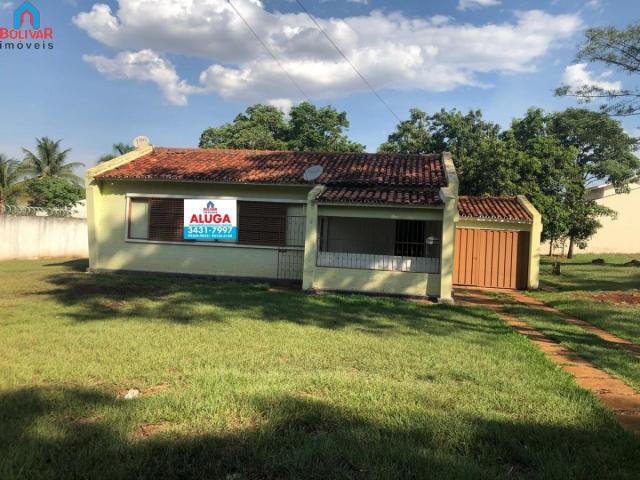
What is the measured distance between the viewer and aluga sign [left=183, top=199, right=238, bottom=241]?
557 inches

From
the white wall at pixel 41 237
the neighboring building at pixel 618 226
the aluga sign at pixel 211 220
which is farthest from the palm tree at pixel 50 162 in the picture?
the neighboring building at pixel 618 226

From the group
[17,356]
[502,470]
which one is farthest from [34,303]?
[502,470]

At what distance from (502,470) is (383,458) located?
0.77 meters

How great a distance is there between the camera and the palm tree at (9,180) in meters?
26.8

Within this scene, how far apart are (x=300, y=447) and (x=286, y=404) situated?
2.57 feet

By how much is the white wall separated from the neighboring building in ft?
97.5

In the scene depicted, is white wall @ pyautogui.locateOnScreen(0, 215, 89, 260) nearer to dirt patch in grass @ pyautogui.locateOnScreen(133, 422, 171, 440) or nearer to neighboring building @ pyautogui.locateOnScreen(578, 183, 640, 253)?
dirt patch in grass @ pyautogui.locateOnScreen(133, 422, 171, 440)

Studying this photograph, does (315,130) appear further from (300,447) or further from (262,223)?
(300,447)

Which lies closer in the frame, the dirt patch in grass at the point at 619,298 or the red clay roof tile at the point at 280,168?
the dirt patch in grass at the point at 619,298

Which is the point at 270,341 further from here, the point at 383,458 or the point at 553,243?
the point at 553,243

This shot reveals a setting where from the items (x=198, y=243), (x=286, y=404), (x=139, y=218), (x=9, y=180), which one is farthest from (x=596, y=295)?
(x=9, y=180)

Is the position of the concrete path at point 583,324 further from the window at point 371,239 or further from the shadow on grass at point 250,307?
the window at point 371,239

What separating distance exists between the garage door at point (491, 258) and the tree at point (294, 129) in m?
20.4

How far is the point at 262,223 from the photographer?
14.1 meters
